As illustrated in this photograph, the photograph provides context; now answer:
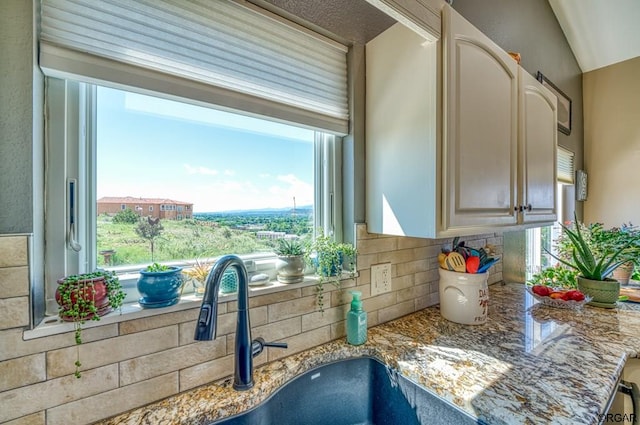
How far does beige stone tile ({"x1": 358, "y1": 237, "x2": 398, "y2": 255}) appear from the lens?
110 cm

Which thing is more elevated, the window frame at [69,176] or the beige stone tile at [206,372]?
the window frame at [69,176]

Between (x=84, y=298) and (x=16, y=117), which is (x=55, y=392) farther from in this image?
(x=16, y=117)

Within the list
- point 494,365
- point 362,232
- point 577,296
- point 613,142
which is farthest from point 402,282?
point 613,142

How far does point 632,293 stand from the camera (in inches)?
67.9

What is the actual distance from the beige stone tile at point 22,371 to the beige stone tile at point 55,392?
0.01m

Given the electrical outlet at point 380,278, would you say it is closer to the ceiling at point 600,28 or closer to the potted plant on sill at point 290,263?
the potted plant on sill at point 290,263

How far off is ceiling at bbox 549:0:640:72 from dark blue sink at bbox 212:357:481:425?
351cm

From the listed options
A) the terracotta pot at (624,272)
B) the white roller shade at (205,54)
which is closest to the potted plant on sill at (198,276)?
the white roller shade at (205,54)

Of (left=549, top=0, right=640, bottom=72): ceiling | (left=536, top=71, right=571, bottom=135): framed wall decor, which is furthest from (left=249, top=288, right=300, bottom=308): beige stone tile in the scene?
(left=549, top=0, right=640, bottom=72): ceiling

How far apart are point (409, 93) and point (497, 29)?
4.44 ft

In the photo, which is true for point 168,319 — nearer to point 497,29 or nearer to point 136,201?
point 136,201

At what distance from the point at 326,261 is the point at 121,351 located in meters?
0.61

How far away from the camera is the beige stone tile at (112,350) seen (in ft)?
1.94

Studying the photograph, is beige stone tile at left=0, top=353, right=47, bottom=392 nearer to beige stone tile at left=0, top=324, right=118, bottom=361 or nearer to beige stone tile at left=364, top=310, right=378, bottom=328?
beige stone tile at left=0, top=324, right=118, bottom=361
